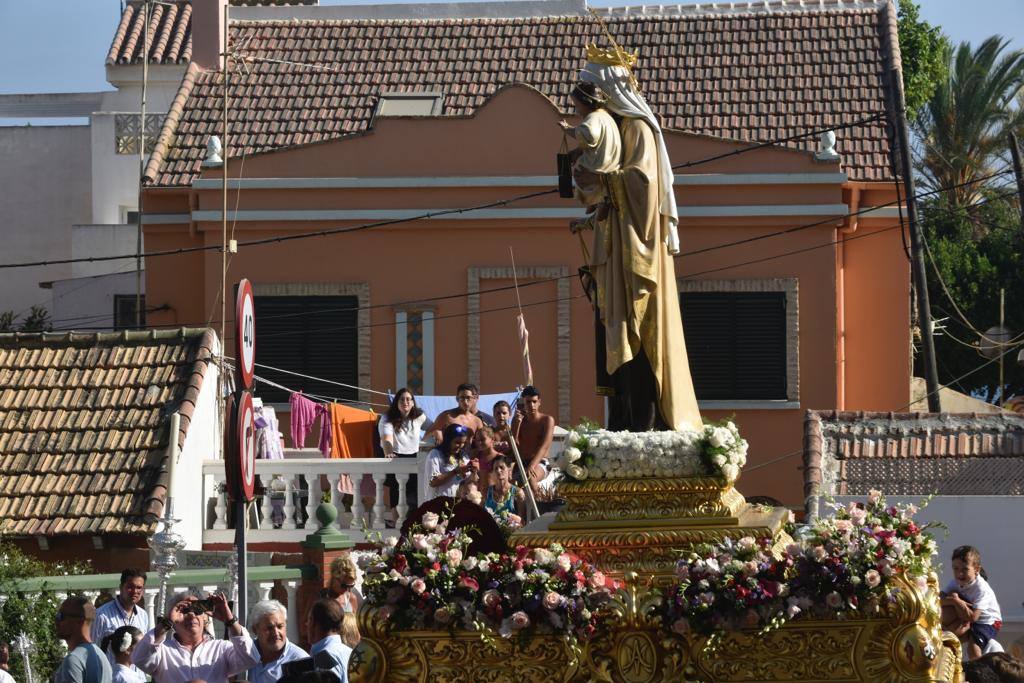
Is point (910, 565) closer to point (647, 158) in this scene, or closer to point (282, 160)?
point (647, 158)

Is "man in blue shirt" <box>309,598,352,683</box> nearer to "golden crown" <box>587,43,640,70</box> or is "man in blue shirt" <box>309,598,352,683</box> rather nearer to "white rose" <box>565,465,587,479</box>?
"white rose" <box>565,465,587,479</box>

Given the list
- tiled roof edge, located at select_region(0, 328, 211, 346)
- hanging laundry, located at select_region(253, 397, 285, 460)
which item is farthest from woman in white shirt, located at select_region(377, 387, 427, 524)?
tiled roof edge, located at select_region(0, 328, 211, 346)

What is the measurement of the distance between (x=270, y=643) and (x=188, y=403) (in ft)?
25.0

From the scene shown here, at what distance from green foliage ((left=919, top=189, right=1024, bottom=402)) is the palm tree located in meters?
0.66

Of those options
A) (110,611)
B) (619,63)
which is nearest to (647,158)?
(619,63)

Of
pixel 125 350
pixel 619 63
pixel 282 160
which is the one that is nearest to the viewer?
pixel 619 63

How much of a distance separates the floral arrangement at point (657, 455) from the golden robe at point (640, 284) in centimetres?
32

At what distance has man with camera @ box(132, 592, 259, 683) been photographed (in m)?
10.8

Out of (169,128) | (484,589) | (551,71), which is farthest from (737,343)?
(484,589)

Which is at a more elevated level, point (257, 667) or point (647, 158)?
point (647, 158)

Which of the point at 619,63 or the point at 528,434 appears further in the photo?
the point at 528,434

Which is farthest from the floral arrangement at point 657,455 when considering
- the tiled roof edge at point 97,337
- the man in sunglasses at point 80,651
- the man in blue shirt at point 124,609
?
the tiled roof edge at point 97,337

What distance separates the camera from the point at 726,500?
33.4 feet

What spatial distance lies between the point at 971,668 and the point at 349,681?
9.65 ft
